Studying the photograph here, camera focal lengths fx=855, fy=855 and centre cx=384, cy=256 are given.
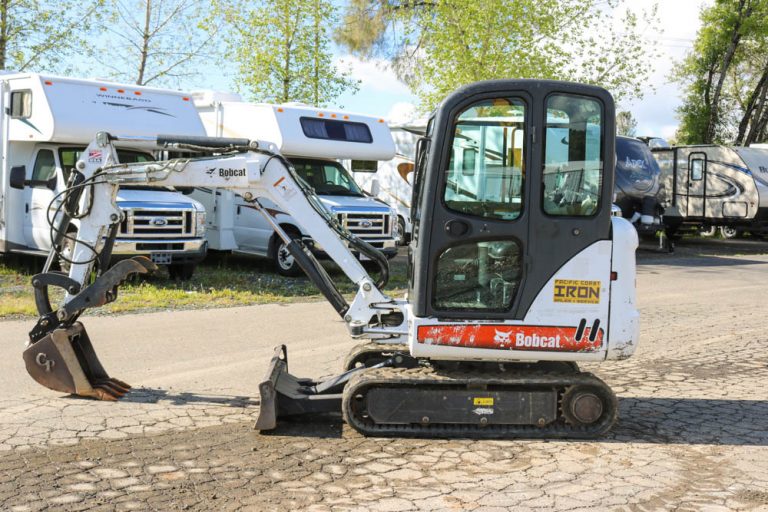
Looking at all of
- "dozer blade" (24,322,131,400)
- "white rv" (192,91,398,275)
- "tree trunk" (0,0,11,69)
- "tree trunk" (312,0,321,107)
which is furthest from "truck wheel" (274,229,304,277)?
"tree trunk" (0,0,11,69)

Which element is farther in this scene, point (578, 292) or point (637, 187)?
point (637, 187)

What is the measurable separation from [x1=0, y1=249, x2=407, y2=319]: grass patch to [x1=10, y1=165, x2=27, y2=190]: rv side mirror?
150 cm

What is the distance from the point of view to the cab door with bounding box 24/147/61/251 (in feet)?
44.2

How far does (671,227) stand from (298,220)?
21015 mm

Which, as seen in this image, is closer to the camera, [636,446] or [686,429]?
[636,446]

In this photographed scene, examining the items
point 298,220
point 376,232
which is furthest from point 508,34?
point 298,220

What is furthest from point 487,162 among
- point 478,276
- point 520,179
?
point 478,276

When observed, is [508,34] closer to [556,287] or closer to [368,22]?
[368,22]

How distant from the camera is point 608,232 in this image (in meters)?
6.05

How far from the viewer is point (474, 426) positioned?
6176 millimetres

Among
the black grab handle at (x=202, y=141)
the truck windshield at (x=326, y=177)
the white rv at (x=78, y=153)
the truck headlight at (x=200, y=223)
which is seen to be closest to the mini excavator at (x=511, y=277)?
the black grab handle at (x=202, y=141)

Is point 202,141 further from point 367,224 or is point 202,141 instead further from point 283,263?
point 283,263

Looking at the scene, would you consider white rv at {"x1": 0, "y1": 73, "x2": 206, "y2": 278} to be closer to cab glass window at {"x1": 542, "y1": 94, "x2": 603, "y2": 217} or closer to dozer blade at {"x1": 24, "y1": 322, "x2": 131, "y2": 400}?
dozer blade at {"x1": 24, "y1": 322, "x2": 131, "y2": 400}

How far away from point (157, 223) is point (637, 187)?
44.6 feet
